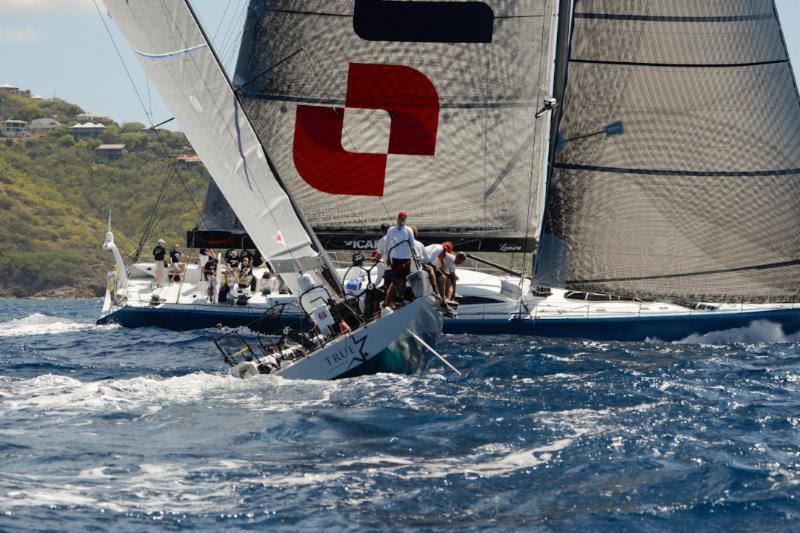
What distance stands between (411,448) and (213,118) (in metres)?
5.72

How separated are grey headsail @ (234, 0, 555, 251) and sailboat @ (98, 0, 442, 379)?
6085mm

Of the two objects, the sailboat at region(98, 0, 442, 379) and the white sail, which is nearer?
the sailboat at region(98, 0, 442, 379)

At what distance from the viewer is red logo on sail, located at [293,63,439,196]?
68.9ft

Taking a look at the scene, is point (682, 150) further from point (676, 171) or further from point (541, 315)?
point (541, 315)

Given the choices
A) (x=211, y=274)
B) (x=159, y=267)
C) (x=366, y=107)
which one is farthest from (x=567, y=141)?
(x=159, y=267)

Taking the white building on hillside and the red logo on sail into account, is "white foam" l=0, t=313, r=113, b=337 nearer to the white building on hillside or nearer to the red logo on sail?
the red logo on sail

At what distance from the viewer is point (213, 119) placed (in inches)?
586

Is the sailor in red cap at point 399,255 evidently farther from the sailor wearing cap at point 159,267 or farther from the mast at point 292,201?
the sailor wearing cap at point 159,267

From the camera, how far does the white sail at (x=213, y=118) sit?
14719 mm

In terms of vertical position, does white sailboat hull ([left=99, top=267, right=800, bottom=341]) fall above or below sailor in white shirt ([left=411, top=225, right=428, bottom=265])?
below

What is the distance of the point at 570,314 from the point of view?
65.9 ft

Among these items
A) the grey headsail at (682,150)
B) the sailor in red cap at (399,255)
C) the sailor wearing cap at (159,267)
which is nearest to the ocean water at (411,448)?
the sailor in red cap at (399,255)

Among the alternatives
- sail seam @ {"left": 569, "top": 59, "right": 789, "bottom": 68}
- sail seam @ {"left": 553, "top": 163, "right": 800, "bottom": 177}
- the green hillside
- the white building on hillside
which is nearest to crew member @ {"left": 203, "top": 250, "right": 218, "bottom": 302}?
sail seam @ {"left": 553, "top": 163, "right": 800, "bottom": 177}

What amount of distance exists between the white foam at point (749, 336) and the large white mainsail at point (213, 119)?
716cm
